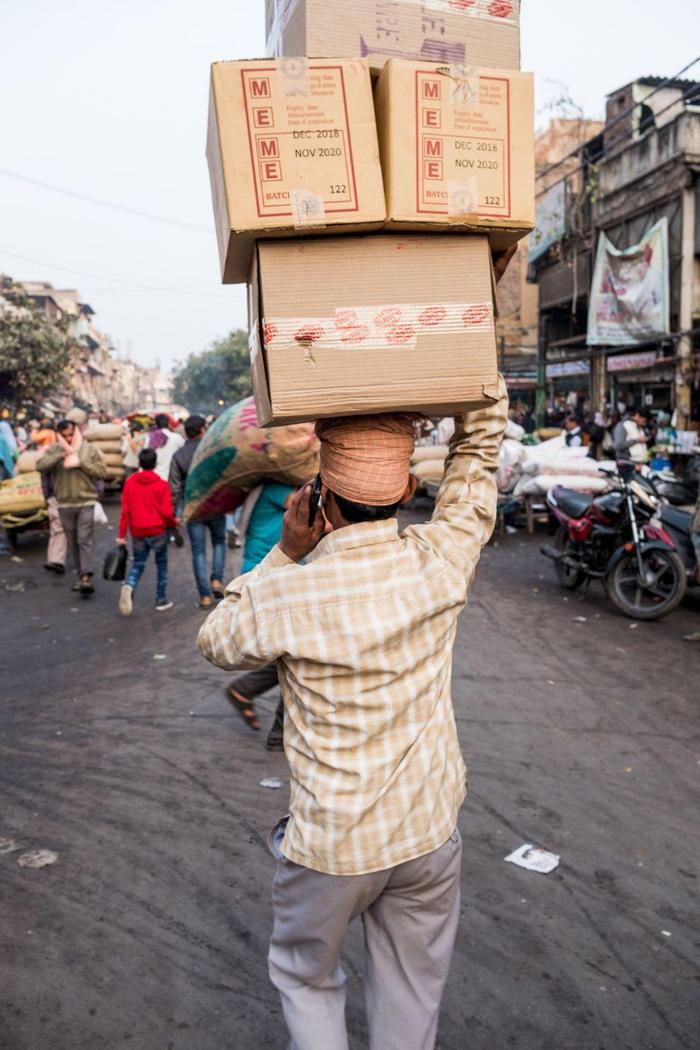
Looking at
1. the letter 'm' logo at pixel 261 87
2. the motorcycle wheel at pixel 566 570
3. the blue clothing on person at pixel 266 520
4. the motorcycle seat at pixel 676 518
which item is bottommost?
the motorcycle wheel at pixel 566 570

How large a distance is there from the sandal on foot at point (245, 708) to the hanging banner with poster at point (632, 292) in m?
14.7

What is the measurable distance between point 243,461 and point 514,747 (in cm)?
209

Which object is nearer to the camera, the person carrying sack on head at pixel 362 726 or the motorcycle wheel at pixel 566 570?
the person carrying sack on head at pixel 362 726

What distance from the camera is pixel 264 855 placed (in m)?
3.59

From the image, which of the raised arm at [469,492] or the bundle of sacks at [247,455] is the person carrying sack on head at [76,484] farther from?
the raised arm at [469,492]

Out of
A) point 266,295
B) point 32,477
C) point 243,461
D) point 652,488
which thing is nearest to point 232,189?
point 266,295

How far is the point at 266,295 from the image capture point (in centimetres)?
172

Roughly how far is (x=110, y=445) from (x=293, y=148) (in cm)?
1687

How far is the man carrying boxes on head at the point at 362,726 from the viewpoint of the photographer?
5.60 feet

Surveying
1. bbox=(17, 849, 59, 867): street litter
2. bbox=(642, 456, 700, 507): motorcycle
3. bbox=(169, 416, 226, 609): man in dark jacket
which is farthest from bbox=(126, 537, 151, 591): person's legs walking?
bbox=(642, 456, 700, 507): motorcycle

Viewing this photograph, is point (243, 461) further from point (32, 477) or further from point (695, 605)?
point (32, 477)

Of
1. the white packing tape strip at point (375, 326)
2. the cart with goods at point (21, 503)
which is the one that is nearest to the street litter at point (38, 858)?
the white packing tape strip at point (375, 326)

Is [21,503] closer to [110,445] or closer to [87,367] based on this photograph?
[110,445]

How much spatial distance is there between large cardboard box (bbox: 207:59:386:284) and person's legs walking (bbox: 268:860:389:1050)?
1.28 m
